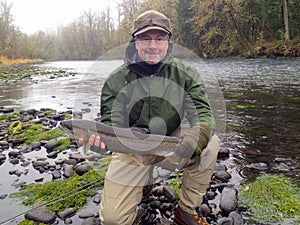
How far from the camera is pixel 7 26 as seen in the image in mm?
44781

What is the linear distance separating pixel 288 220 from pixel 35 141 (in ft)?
14.9

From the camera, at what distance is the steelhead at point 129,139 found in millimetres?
2666

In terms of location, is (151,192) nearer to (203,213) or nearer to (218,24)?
(203,213)

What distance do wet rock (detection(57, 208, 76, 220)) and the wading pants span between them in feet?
1.72

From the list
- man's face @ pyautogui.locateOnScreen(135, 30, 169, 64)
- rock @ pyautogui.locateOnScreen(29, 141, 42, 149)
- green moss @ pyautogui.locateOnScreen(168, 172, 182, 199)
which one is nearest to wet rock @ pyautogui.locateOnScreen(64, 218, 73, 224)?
green moss @ pyautogui.locateOnScreen(168, 172, 182, 199)

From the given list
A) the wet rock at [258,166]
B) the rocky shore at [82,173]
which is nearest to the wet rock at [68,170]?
the rocky shore at [82,173]

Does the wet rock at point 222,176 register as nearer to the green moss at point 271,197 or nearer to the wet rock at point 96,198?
the green moss at point 271,197

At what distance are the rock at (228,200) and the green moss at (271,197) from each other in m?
0.12

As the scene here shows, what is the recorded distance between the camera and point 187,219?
9.53 ft

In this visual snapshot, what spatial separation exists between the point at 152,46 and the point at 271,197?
7.32 feet

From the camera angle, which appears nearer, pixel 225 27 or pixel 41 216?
pixel 41 216

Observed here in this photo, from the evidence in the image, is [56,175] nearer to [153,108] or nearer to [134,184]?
[134,184]

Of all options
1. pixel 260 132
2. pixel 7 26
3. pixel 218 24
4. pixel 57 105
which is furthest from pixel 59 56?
pixel 260 132

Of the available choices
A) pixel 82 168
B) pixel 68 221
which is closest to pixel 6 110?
pixel 82 168
